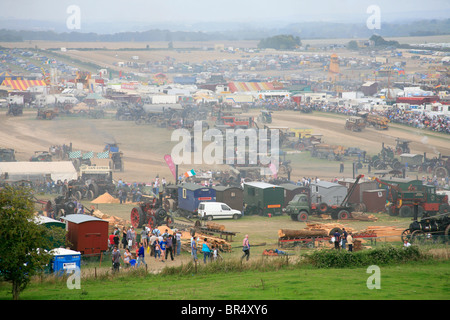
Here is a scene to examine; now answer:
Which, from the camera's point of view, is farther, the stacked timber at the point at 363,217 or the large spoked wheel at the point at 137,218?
the stacked timber at the point at 363,217

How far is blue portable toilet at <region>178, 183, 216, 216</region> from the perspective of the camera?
28766 mm

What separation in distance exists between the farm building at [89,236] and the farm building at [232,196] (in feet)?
34.3

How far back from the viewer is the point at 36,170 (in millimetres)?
36531

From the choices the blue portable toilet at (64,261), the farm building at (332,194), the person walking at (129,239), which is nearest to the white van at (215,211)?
the farm building at (332,194)

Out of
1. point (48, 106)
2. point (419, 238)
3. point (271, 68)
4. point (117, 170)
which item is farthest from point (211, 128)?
point (271, 68)

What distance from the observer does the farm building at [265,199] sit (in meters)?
30.2

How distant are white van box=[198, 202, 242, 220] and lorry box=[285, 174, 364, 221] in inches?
108

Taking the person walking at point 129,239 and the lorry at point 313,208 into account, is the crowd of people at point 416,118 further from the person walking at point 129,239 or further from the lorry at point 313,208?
the person walking at point 129,239

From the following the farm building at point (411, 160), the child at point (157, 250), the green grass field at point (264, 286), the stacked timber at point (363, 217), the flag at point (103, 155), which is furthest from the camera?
the flag at point (103, 155)

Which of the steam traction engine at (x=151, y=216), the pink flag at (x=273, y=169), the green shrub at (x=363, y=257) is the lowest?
the pink flag at (x=273, y=169)

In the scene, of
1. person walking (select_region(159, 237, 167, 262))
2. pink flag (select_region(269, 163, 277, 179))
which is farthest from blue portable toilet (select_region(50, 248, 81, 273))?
pink flag (select_region(269, 163, 277, 179))

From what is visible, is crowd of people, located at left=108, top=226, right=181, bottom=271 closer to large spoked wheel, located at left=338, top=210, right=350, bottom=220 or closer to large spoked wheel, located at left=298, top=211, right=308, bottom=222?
large spoked wheel, located at left=298, top=211, right=308, bottom=222

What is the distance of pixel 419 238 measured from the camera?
21.6 metres

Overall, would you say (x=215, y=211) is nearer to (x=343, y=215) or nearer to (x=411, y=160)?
(x=343, y=215)
